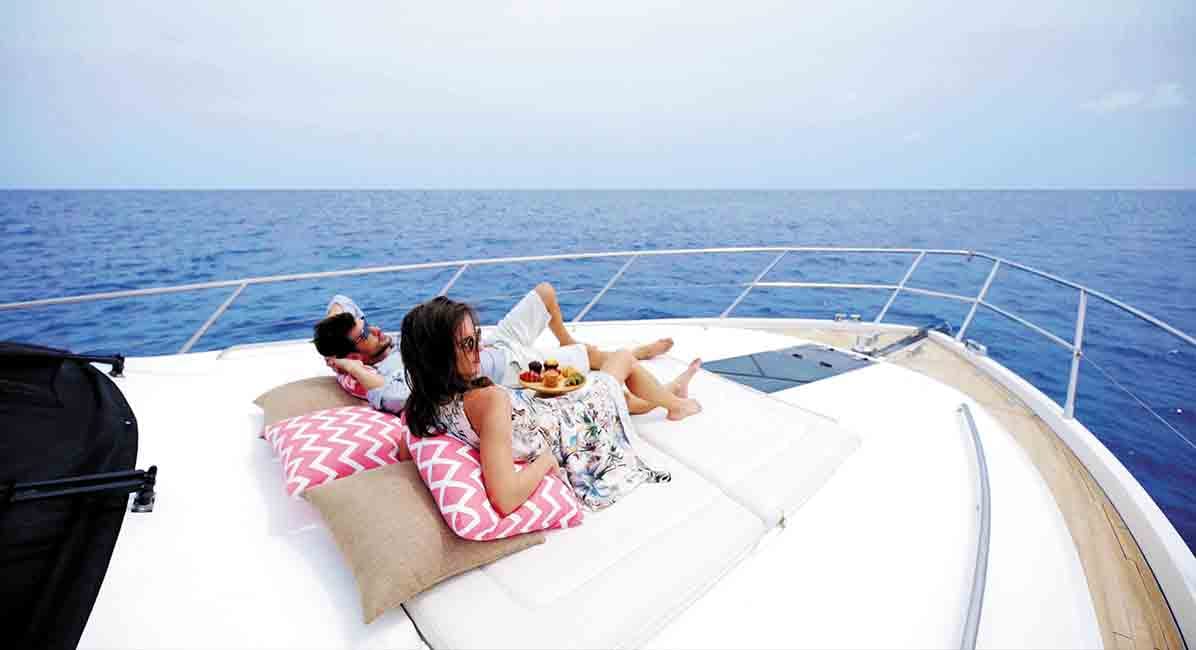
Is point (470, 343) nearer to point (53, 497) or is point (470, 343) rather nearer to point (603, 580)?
point (603, 580)

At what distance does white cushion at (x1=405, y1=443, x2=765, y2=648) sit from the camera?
838 millimetres

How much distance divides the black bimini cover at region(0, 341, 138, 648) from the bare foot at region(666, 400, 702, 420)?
4.63 ft

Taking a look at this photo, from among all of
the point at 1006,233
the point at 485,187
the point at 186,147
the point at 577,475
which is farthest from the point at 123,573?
the point at 485,187

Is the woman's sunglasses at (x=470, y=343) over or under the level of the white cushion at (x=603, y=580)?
over

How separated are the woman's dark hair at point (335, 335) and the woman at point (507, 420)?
0.80 meters

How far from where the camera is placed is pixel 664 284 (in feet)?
31.5

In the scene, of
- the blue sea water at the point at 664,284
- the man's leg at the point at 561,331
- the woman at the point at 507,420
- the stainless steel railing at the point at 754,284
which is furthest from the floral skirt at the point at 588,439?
the blue sea water at the point at 664,284

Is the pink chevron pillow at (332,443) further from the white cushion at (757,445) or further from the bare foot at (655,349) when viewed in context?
the bare foot at (655,349)

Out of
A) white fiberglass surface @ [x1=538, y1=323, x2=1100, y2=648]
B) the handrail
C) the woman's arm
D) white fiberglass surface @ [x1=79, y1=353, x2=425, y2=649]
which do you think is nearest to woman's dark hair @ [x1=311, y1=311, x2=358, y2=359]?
white fiberglass surface @ [x1=79, y1=353, x2=425, y2=649]

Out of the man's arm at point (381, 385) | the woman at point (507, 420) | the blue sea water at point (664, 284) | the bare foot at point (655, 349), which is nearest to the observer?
the woman at point (507, 420)

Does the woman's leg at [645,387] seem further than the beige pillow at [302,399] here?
Yes

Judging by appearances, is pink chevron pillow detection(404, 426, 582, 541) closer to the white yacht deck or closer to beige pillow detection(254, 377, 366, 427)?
A: the white yacht deck

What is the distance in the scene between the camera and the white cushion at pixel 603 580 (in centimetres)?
84

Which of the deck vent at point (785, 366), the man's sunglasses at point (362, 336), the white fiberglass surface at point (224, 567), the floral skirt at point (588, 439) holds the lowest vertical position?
the white fiberglass surface at point (224, 567)
